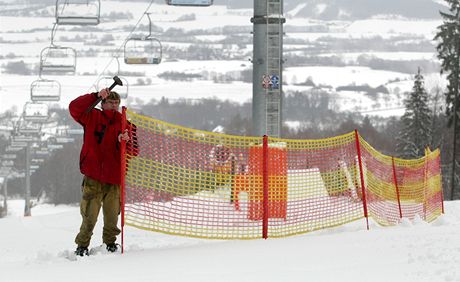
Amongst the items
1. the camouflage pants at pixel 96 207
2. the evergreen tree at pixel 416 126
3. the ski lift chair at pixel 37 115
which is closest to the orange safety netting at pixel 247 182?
the camouflage pants at pixel 96 207

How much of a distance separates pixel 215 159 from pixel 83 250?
244 centimetres

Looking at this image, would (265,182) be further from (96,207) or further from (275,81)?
(275,81)

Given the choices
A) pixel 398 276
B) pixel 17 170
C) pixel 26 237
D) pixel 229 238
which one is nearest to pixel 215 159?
pixel 229 238

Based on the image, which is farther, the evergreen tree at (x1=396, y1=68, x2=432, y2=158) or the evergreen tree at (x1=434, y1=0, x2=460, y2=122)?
the evergreen tree at (x1=396, y1=68, x2=432, y2=158)

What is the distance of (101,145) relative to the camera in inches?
359

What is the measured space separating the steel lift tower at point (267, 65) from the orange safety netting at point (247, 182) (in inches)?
142

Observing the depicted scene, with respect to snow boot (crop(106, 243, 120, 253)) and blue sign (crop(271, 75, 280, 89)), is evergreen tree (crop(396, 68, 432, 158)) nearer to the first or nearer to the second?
blue sign (crop(271, 75, 280, 89))

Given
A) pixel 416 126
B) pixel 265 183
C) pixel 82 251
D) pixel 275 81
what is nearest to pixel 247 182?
pixel 265 183

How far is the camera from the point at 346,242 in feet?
30.5

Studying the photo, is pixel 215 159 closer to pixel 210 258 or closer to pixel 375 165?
pixel 210 258

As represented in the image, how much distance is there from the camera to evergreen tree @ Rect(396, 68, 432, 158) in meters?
75.9

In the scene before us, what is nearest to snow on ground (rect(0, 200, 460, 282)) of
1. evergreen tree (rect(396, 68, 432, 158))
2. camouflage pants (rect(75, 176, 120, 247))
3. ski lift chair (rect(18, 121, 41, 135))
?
camouflage pants (rect(75, 176, 120, 247))

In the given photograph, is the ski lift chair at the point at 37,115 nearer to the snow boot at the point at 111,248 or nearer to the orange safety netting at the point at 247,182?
the orange safety netting at the point at 247,182

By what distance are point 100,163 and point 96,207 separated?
0.43 metres
